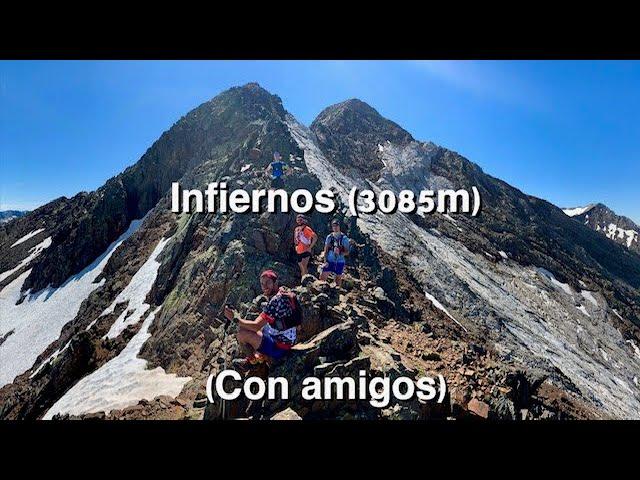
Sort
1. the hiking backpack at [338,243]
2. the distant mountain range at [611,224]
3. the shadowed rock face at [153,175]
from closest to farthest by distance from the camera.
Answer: the hiking backpack at [338,243]
the shadowed rock face at [153,175]
the distant mountain range at [611,224]

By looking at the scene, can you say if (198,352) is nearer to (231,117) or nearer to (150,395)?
(150,395)

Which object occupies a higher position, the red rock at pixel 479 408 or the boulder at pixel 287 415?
the boulder at pixel 287 415

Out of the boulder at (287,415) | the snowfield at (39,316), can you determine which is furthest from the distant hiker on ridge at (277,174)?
the snowfield at (39,316)

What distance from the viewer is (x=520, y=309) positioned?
2598cm

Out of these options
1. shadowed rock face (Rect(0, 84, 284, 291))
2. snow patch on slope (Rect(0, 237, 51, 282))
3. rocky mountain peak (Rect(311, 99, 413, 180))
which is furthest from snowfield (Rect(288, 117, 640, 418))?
snow patch on slope (Rect(0, 237, 51, 282))

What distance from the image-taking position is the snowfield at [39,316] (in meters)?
22.8

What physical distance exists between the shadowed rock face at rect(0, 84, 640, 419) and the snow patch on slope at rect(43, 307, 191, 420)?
1.28ft

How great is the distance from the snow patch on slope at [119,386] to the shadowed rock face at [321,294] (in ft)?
1.28

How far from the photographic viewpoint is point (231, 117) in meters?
29.6

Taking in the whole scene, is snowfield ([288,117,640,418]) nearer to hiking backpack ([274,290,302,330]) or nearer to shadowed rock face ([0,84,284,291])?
shadowed rock face ([0,84,284,291])

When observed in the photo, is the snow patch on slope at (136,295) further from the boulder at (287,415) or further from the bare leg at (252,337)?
the boulder at (287,415)

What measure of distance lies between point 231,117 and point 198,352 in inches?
873

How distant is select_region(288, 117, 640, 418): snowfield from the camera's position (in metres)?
19.6

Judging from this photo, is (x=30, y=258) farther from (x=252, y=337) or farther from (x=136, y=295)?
(x=252, y=337)
